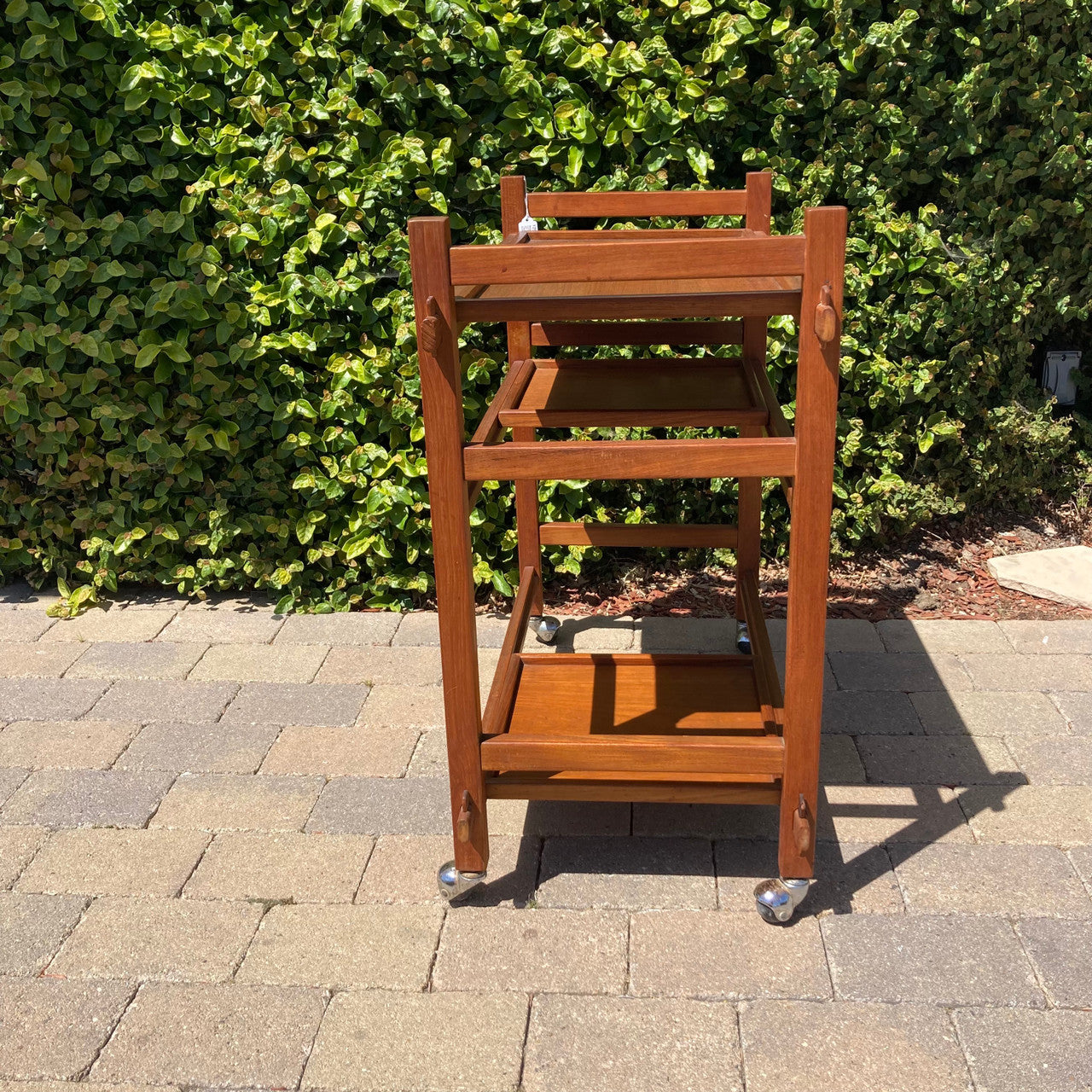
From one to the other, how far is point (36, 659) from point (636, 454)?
216 centimetres

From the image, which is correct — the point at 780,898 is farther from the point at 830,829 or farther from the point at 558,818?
the point at 558,818

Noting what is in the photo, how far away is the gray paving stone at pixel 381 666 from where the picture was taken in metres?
3.22

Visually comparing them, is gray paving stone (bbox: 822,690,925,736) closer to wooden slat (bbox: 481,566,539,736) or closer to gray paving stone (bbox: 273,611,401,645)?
wooden slat (bbox: 481,566,539,736)

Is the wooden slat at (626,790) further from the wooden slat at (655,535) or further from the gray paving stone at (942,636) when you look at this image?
the gray paving stone at (942,636)

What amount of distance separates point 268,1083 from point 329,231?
229cm

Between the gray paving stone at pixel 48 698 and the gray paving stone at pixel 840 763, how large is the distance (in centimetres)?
180

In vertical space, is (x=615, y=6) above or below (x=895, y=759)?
above

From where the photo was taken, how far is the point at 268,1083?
6.21 ft

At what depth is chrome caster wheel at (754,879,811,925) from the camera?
2211 millimetres

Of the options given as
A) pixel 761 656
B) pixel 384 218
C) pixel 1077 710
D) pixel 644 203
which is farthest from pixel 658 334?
pixel 1077 710

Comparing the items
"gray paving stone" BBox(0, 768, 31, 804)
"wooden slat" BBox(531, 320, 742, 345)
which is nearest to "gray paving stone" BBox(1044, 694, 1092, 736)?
"wooden slat" BBox(531, 320, 742, 345)

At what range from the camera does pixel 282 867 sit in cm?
244

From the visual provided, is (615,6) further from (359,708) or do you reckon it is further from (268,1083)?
(268,1083)

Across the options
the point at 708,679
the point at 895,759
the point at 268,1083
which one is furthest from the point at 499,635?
the point at 268,1083
